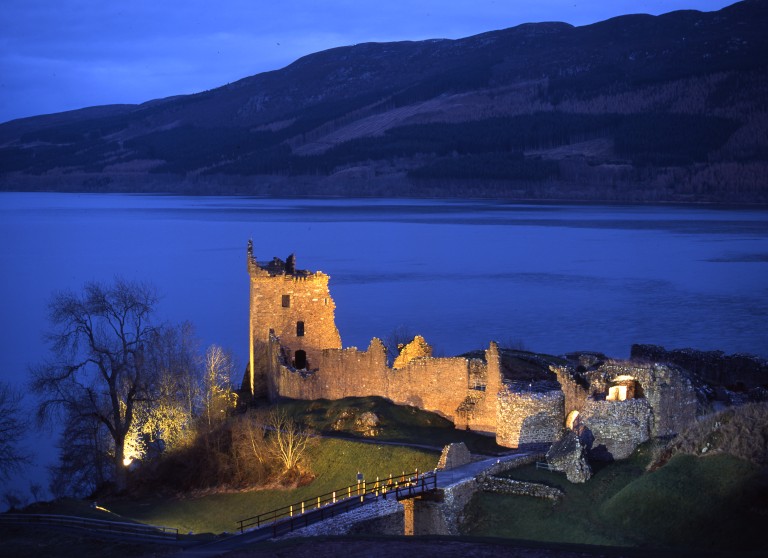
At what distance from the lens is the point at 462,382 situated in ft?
111

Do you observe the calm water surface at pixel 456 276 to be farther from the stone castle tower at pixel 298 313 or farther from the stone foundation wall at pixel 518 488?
the stone foundation wall at pixel 518 488

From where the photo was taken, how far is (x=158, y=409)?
39125mm

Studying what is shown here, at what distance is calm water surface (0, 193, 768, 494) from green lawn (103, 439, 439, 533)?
30.9m

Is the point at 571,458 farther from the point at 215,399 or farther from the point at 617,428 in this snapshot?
the point at 215,399

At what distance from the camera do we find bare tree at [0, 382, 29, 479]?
117 ft

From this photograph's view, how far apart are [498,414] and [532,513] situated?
6212 millimetres

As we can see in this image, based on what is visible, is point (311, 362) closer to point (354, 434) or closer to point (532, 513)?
point (354, 434)

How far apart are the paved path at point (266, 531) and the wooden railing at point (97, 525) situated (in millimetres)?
2605

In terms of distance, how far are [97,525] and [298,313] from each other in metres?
15.3

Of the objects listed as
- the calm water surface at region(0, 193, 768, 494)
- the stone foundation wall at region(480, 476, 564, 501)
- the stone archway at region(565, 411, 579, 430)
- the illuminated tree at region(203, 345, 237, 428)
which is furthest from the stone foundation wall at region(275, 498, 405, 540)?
the calm water surface at region(0, 193, 768, 494)

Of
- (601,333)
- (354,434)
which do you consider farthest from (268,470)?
(601,333)

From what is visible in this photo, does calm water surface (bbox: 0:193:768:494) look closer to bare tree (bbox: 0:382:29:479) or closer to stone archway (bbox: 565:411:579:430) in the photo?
bare tree (bbox: 0:382:29:479)

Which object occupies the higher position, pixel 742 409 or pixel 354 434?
pixel 742 409

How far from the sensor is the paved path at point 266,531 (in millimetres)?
21672
